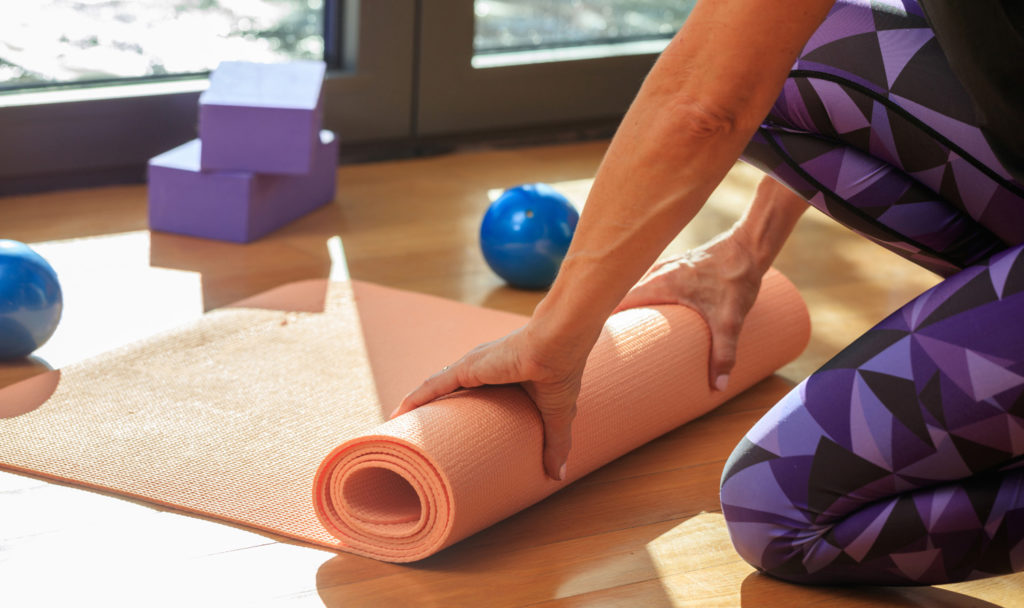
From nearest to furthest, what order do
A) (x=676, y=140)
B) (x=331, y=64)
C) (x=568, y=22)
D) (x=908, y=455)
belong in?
(x=676, y=140), (x=908, y=455), (x=331, y=64), (x=568, y=22)

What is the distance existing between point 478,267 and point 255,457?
90cm

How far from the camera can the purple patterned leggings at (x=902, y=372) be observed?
116 cm

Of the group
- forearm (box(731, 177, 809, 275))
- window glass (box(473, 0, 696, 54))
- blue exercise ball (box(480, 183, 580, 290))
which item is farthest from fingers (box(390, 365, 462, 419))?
window glass (box(473, 0, 696, 54))

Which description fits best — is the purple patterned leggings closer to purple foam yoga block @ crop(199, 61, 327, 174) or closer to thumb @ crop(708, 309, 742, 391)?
thumb @ crop(708, 309, 742, 391)

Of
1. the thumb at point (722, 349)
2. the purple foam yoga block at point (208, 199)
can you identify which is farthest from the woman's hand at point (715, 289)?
the purple foam yoga block at point (208, 199)

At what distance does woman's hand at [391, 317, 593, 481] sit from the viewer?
119 cm

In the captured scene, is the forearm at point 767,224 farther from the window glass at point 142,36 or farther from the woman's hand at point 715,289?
the window glass at point 142,36

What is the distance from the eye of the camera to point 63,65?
2553mm

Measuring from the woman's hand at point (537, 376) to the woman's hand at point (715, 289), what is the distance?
15.2 inches

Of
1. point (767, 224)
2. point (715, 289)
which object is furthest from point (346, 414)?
point (767, 224)

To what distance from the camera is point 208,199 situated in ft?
7.57

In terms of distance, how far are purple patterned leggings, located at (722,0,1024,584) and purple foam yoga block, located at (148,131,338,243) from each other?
1.26m

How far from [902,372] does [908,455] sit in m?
0.08

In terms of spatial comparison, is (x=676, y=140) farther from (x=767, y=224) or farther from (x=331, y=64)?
(x=331, y=64)
